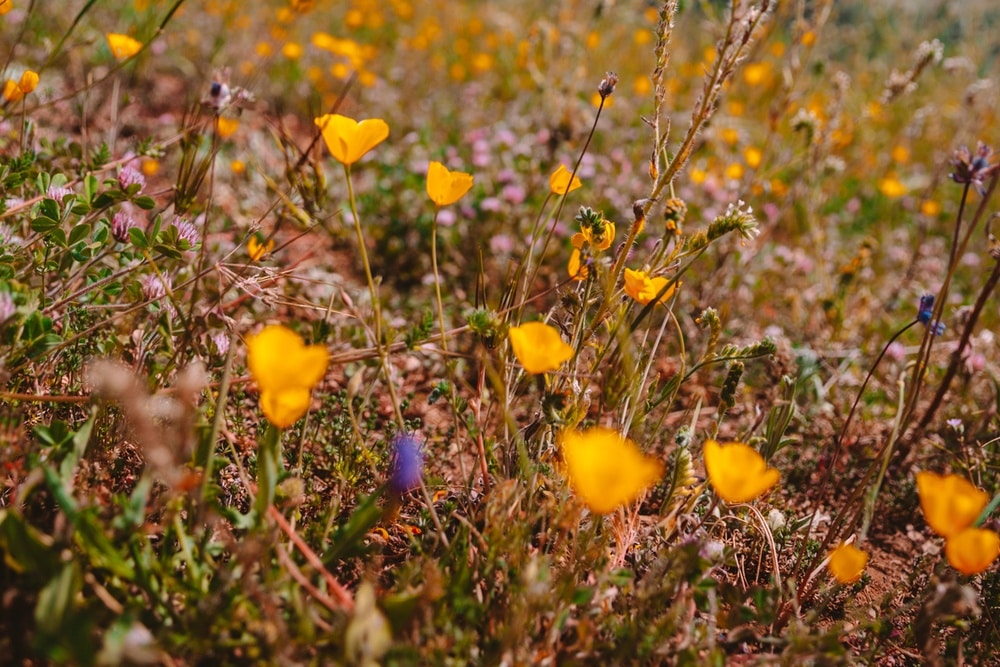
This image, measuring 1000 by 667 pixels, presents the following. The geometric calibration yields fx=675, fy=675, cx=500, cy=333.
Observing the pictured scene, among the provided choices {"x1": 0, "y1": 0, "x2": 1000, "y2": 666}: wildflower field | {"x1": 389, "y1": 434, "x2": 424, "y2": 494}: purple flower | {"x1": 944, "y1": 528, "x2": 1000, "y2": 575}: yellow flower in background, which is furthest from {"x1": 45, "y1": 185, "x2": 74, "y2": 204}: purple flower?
{"x1": 944, "y1": 528, "x2": 1000, "y2": 575}: yellow flower in background

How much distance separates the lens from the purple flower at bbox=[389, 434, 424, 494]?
1.43 m

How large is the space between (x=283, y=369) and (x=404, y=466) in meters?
0.46

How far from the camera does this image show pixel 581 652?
132 cm

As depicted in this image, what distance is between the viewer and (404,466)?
147cm

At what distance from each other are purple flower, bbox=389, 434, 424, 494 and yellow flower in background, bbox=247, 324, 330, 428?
0.37 m

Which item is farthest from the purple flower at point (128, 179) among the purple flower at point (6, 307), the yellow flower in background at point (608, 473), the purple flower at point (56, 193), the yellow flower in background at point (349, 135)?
the yellow flower in background at point (608, 473)

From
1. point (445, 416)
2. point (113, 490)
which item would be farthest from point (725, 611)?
point (113, 490)

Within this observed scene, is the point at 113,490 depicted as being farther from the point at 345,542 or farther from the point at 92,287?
the point at 345,542

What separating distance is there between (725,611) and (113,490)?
1453 millimetres

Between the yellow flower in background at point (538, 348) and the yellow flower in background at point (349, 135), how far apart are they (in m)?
0.51

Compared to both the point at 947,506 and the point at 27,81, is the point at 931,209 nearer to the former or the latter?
the point at 947,506

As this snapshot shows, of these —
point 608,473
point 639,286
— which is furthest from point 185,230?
point 608,473

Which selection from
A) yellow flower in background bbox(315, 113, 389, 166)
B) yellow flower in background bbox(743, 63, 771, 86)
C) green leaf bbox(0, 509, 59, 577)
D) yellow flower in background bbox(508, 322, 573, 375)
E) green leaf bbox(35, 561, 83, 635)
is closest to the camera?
green leaf bbox(35, 561, 83, 635)

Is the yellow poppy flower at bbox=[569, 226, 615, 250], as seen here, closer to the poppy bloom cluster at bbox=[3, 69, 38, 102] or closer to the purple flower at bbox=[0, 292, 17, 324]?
the purple flower at bbox=[0, 292, 17, 324]
